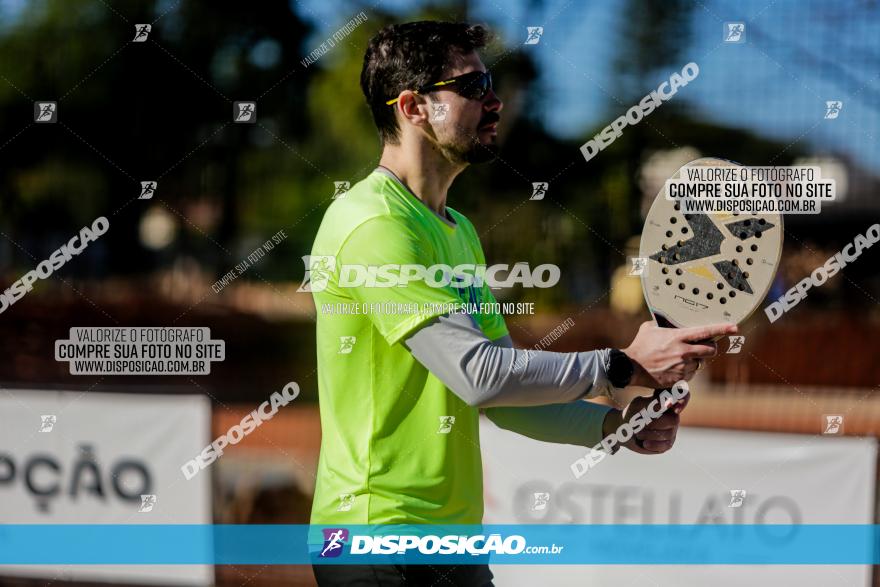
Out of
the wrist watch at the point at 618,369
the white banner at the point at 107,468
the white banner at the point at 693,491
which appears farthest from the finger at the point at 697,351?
the white banner at the point at 107,468

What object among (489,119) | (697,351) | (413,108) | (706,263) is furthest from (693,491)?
(413,108)

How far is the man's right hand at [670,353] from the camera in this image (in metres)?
2.11

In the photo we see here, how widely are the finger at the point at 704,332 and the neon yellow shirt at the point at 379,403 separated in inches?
18.9

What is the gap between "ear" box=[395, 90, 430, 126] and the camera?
229 cm

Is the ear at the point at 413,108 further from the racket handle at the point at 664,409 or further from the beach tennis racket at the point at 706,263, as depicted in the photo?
the racket handle at the point at 664,409

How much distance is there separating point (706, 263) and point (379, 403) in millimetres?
903

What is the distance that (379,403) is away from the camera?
2.05 m

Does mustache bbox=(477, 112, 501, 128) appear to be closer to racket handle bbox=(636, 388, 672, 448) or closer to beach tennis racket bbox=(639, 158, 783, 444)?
beach tennis racket bbox=(639, 158, 783, 444)

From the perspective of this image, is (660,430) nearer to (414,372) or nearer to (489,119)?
(414,372)

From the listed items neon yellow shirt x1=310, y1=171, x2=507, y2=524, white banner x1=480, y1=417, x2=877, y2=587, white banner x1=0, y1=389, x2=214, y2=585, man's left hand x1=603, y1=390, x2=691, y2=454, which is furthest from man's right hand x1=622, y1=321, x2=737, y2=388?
white banner x1=0, y1=389, x2=214, y2=585

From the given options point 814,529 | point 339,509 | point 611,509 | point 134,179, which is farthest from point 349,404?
point 134,179

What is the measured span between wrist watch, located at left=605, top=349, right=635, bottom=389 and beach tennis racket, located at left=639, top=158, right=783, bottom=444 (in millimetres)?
334

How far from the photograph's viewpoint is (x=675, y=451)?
354 cm

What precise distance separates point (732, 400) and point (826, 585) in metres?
2.83
